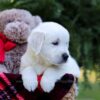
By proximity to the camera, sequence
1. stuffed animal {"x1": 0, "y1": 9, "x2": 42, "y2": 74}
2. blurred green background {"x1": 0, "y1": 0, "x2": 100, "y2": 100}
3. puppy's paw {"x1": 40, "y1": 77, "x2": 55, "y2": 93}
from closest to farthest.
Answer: puppy's paw {"x1": 40, "y1": 77, "x2": 55, "y2": 93} → stuffed animal {"x1": 0, "y1": 9, "x2": 42, "y2": 74} → blurred green background {"x1": 0, "y1": 0, "x2": 100, "y2": 100}

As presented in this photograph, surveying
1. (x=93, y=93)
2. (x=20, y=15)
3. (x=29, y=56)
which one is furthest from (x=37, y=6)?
(x=93, y=93)

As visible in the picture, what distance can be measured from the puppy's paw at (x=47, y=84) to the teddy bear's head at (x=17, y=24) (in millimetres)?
513

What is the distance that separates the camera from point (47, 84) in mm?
2945

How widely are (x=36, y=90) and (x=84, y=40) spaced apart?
6.60ft

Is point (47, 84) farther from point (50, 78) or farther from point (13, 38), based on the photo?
point (13, 38)

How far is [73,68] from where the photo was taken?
3.09 metres

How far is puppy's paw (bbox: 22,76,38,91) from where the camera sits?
2947mm

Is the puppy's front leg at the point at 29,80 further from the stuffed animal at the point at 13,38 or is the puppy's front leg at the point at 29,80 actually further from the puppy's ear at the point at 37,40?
the stuffed animal at the point at 13,38

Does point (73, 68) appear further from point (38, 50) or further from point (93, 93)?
point (93, 93)

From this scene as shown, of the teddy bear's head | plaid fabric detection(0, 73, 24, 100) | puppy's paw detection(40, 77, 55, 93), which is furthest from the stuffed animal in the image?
puppy's paw detection(40, 77, 55, 93)

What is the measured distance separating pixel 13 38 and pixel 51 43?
18.1 inches

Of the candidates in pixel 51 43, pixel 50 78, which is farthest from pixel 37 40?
pixel 50 78

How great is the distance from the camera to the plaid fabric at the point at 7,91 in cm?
298

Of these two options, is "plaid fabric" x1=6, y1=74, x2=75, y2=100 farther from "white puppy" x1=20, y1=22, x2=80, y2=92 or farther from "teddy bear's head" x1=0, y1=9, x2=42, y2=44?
"teddy bear's head" x1=0, y1=9, x2=42, y2=44
